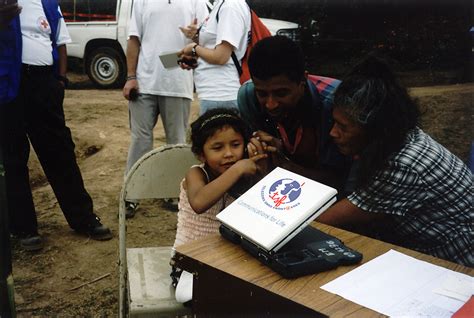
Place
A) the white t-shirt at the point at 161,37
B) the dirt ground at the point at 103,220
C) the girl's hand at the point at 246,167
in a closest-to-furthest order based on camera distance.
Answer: the girl's hand at the point at 246,167 → the dirt ground at the point at 103,220 → the white t-shirt at the point at 161,37

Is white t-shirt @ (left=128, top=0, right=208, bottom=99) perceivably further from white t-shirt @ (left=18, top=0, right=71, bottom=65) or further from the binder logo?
the binder logo

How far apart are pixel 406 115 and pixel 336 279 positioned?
2.34ft

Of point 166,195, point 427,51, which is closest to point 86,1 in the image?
point 427,51

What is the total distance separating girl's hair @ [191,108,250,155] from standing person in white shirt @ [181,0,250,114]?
87 centimetres

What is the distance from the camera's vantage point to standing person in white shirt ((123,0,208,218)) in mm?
3600

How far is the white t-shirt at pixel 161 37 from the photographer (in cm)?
359

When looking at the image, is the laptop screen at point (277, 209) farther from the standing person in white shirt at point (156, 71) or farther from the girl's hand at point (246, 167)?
the standing person in white shirt at point (156, 71)

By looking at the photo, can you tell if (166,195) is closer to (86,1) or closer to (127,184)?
(127,184)

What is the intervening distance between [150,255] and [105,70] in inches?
297

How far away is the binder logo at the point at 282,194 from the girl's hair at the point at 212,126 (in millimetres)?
658

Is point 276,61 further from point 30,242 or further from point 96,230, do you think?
point 30,242

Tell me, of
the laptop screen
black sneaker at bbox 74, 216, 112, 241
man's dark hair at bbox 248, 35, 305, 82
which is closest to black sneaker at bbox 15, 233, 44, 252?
black sneaker at bbox 74, 216, 112, 241

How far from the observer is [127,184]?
2.36m

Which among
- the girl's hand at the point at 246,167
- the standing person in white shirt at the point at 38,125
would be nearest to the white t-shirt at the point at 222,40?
the standing person in white shirt at the point at 38,125
